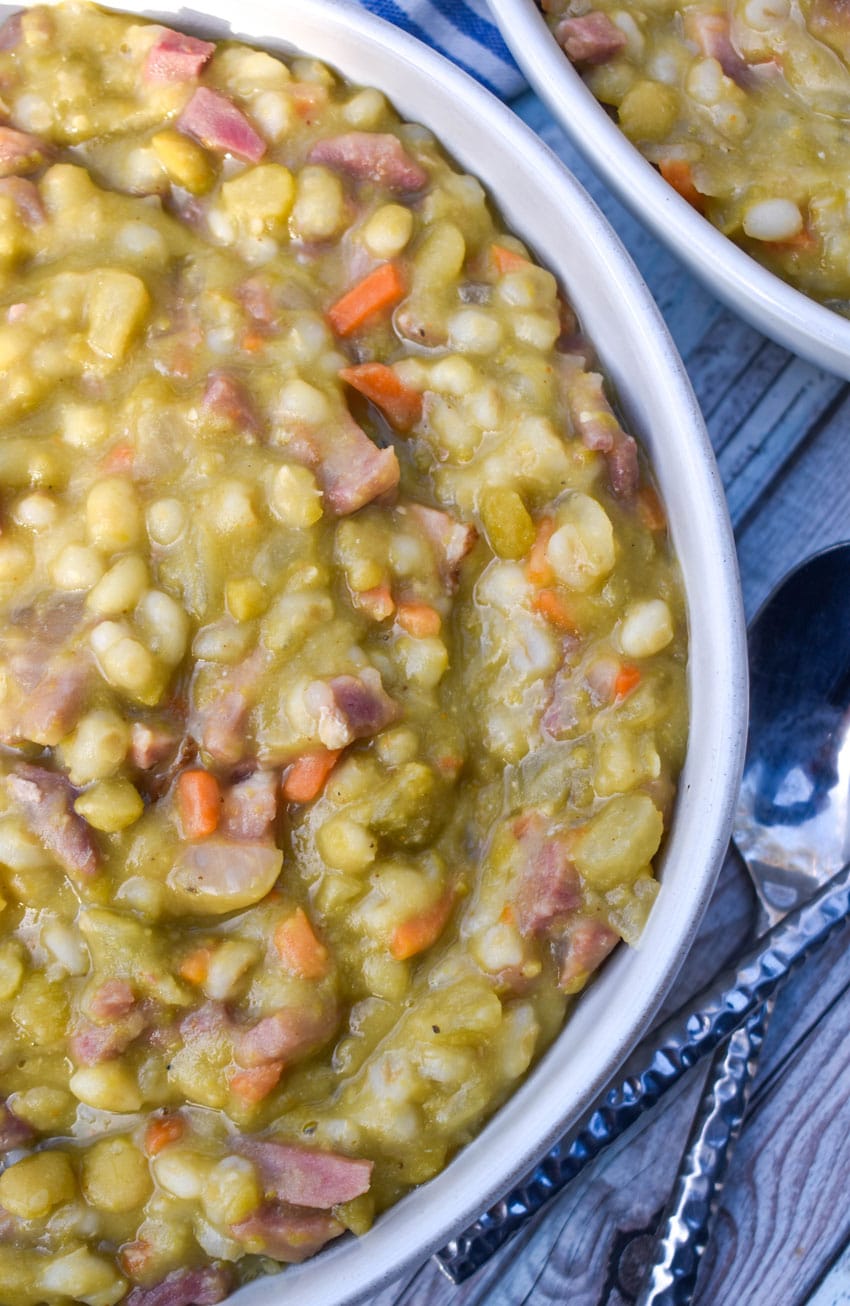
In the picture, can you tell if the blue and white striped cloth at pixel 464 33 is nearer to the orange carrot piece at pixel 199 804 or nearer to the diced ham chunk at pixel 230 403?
the diced ham chunk at pixel 230 403

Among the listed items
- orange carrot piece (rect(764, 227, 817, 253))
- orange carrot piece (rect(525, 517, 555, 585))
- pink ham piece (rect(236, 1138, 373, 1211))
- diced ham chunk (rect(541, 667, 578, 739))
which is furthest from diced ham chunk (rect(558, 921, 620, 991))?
orange carrot piece (rect(764, 227, 817, 253))

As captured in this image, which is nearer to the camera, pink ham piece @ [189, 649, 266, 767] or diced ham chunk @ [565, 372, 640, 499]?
pink ham piece @ [189, 649, 266, 767]

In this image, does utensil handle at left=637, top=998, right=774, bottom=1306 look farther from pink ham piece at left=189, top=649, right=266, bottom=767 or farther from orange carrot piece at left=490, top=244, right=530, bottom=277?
orange carrot piece at left=490, top=244, right=530, bottom=277

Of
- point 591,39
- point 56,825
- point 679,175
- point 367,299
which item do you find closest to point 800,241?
point 679,175

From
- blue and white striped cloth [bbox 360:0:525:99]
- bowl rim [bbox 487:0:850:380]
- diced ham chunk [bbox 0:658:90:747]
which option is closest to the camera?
diced ham chunk [bbox 0:658:90:747]

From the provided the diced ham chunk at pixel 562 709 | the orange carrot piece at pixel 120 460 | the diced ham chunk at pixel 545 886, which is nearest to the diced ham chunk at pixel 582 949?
the diced ham chunk at pixel 545 886

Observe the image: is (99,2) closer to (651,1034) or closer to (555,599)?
(555,599)

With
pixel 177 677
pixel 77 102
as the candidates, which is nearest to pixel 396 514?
pixel 177 677
